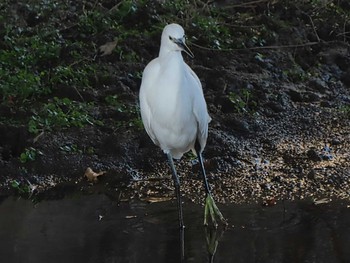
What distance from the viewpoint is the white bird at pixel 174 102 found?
5.64 meters

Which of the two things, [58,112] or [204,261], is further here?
[58,112]

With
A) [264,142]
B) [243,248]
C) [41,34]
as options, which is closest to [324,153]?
[264,142]

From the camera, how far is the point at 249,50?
9.26m

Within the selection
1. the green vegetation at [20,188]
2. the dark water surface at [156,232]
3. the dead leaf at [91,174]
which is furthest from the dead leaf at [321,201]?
the green vegetation at [20,188]

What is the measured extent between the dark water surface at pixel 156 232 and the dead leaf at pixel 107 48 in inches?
109

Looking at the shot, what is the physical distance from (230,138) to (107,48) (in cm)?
212

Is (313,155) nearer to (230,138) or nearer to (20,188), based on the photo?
(230,138)

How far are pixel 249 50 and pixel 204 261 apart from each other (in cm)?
442

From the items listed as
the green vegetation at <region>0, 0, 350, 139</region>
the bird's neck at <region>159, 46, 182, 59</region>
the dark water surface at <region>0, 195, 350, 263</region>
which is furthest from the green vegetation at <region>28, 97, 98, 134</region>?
the bird's neck at <region>159, 46, 182, 59</region>

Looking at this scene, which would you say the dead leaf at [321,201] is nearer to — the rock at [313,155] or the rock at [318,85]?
the rock at [313,155]

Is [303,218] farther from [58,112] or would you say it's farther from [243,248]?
[58,112]

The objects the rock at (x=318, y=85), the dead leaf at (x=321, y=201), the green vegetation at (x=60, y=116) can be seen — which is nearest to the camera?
the dead leaf at (x=321, y=201)

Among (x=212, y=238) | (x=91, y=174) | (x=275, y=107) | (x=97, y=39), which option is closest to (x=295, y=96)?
(x=275, y=107)

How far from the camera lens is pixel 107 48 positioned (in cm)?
896
